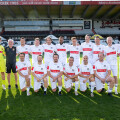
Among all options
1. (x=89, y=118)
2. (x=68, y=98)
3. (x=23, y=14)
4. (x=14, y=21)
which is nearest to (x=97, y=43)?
(x=68, y=98)

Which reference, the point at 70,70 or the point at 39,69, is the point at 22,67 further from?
the point at 70,70

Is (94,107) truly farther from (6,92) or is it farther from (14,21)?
(14,21)

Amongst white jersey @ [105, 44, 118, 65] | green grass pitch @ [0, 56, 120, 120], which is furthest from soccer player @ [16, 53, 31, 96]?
white jersey @ [105, 44, 118, 65]

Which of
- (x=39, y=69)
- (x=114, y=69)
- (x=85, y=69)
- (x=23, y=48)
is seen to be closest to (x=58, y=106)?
(x=39, y=69)

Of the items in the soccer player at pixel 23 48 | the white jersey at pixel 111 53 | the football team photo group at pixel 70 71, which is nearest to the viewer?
the football team photo group at pixel 70 71

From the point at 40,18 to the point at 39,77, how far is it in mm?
28580

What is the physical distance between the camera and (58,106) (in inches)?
138

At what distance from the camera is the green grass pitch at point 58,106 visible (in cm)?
303

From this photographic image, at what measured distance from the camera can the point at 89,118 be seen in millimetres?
2955

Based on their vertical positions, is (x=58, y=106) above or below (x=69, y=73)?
below

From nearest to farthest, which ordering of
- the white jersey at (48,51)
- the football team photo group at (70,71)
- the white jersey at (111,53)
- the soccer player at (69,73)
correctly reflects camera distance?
the football team photo group at (70,71)
the soccer player at (69,73)
the white jersey at (111,53)
the white jersey at (48,51)

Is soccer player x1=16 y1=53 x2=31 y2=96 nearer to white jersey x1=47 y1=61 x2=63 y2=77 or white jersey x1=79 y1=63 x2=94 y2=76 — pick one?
white jersey x1=47 y1=61 x2=63 y2=77

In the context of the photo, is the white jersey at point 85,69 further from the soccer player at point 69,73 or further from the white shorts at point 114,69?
the white shorts at point 114,69

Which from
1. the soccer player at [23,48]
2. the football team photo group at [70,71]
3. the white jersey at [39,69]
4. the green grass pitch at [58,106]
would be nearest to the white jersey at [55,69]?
the football team photo group at [70,71]
